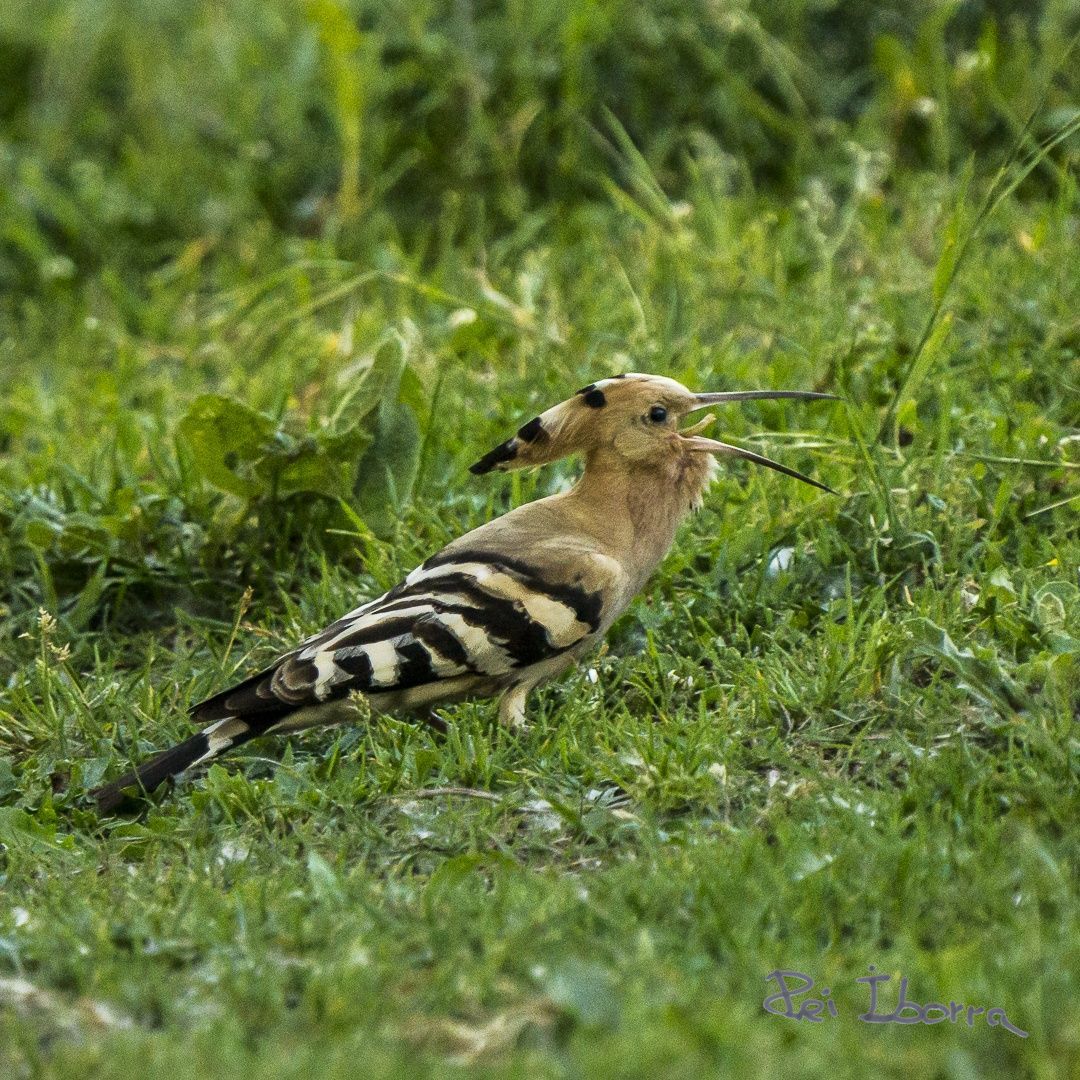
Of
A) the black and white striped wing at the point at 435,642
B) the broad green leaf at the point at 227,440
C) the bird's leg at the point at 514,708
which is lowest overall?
the bird's leg at the point at 514,708

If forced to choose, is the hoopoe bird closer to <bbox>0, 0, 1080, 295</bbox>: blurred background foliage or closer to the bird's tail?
the bird's tail

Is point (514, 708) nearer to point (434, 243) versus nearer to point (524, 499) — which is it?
point (524, 499)

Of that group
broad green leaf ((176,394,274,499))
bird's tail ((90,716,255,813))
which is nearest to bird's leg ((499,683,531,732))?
bird's tail ((90,716,255,813))

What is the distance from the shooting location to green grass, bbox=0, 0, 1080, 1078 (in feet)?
8.50

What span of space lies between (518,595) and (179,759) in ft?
2.47

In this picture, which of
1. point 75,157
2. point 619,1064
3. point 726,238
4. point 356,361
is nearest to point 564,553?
point 619,1064

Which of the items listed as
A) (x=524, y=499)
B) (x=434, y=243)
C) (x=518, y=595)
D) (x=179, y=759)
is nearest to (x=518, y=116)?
(x=434, y=243)

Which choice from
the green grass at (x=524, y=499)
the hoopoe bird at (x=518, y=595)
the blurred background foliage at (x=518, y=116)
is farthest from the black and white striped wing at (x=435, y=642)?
the blurred background foliage at (x=518, y=116)

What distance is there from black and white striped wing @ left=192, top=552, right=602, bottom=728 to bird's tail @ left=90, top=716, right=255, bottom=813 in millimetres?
29

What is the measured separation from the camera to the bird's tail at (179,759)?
3.50 m

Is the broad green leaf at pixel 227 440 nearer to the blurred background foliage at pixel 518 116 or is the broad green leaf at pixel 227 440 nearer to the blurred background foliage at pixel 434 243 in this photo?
the blurred background foliage at pixel 434 243

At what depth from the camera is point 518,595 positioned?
140 inches

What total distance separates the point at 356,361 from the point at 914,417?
5.67 feet

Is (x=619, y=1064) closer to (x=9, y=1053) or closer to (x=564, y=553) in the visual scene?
(x=9, y=1053)
